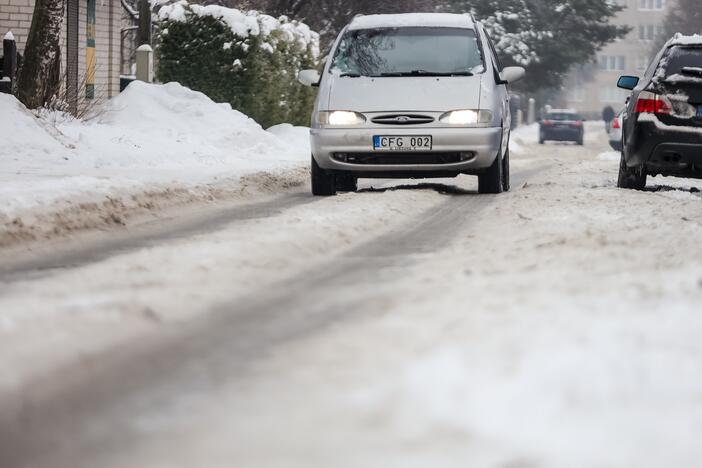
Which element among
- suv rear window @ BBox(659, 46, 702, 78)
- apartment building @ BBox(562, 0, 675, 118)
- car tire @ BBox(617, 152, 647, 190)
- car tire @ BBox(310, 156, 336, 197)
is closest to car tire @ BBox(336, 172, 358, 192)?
car tire @ BBox(310, 156, 336, 197)

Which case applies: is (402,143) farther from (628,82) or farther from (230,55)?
(230,55)

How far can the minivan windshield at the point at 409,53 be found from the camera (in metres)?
12.1

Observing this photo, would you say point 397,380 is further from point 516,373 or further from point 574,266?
point 574,266

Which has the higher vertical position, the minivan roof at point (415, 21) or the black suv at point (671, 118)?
the minivan roof at point (415, 21)

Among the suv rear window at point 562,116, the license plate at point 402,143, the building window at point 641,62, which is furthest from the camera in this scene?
the building window at point 641,62

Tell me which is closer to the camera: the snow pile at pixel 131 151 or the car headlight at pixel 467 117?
the snow pile at pixel 131 151

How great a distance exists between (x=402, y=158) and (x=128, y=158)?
4381 mm

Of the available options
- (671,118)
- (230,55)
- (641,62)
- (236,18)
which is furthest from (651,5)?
(671,118)

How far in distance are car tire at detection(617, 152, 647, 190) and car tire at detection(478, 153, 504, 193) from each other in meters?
1.23

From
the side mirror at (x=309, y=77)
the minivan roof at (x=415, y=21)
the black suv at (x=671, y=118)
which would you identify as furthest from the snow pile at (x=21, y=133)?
the black suv at (x=671, y=118)

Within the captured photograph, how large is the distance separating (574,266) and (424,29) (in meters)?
7.04

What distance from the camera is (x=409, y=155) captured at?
1151 centimetres

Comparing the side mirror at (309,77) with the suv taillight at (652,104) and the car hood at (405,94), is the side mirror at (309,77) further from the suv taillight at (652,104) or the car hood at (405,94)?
the suv taillight at (652,104)

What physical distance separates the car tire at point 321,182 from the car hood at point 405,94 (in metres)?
0.63
